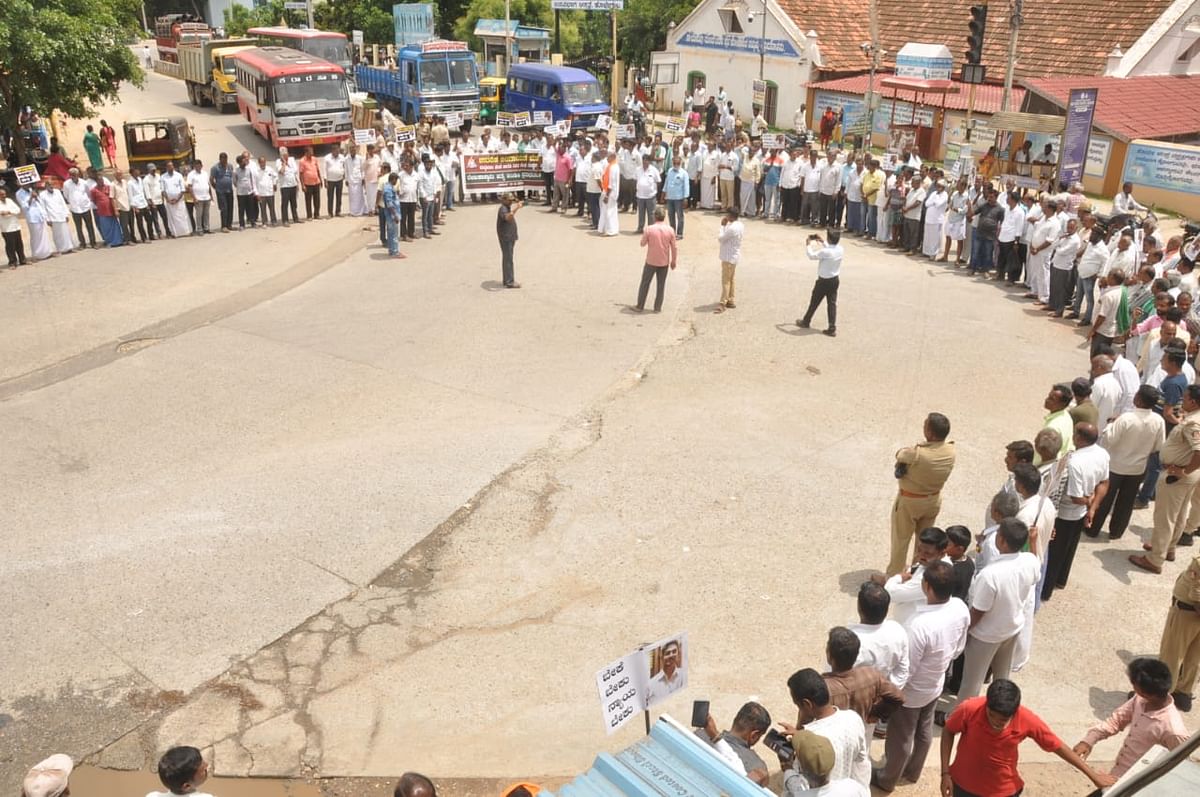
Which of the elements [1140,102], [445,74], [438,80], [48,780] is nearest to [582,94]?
[445,74]

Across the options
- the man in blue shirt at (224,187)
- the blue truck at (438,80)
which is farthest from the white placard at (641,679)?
the blue truck at (438,80)

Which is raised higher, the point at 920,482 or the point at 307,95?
the point at 307,95

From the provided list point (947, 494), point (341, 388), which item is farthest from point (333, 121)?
point (947, 494)

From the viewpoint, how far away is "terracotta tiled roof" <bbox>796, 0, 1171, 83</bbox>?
29312 mm

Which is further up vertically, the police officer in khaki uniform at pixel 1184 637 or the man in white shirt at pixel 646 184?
the man in white shirt at pixel 646 184

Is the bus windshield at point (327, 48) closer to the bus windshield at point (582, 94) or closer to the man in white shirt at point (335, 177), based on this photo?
the bus windshield at point (582, 94)

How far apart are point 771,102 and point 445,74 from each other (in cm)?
1177

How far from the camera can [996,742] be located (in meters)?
4.84

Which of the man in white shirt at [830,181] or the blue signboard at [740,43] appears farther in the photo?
the blue signboard at [740,43]

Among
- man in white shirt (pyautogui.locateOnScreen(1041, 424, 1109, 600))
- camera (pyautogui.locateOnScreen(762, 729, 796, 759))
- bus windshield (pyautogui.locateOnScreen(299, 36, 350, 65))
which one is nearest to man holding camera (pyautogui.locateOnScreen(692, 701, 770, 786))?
camera (pyautogui.locateOnScreen(762, 729, 796, 759))

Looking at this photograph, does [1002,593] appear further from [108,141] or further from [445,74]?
[445,74]

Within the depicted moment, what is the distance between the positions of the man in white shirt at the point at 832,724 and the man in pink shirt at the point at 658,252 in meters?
9.91

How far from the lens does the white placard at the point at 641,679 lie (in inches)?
181

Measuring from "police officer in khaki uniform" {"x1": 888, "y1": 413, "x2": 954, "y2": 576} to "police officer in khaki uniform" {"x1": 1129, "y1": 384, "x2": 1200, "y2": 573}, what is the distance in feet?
6.57
